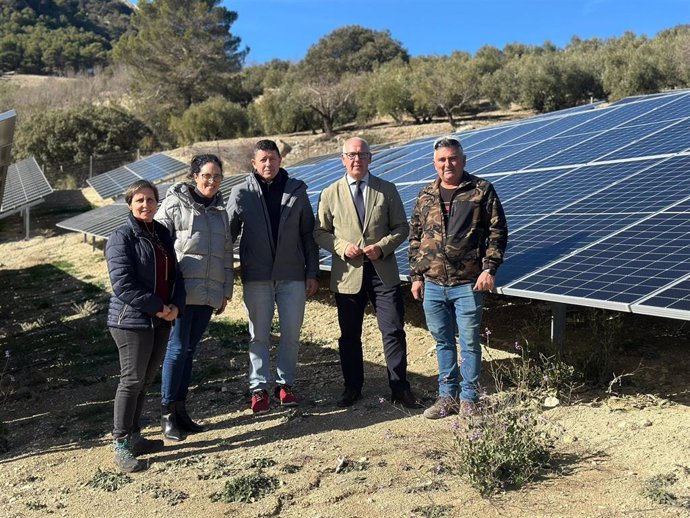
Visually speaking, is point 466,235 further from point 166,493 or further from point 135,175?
point 135,175

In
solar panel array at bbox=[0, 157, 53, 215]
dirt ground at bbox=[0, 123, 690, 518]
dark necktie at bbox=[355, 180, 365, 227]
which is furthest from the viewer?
solar panel array at bbox=[0, 157, 53, 215]

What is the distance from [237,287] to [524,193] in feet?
18.9

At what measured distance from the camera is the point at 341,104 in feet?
126

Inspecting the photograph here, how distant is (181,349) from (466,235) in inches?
96.9

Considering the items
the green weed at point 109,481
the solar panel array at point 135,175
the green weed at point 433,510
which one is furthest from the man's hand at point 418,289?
the solar panel array at point 135,175

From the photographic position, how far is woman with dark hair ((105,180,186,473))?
4730mm

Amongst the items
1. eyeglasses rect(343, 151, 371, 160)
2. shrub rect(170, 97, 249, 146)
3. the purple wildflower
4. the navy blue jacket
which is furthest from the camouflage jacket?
shrub rect(170, 97, 249, 146)

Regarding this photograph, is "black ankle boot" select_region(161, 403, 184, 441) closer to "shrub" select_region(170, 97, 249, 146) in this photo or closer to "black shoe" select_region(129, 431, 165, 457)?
"black shoe" select_region(129, 431, 165, 457)

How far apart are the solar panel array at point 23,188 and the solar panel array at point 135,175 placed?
73.2 inches

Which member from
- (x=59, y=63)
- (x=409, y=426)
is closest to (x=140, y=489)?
(x=409, y=426)

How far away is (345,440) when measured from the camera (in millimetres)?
5141

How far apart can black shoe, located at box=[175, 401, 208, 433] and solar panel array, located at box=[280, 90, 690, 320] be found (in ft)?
8.46

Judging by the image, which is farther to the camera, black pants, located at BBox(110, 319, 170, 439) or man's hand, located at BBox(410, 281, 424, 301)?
man's hand, located at BBox(410, 281, 424, 301)

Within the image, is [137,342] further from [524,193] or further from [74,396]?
[524,193]
